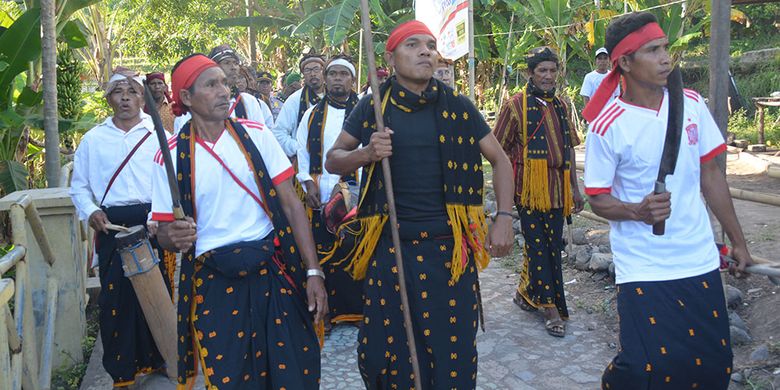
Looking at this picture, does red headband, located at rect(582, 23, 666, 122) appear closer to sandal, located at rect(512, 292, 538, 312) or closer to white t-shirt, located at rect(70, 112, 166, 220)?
white t-shirt, located at rect(70, 112, 166, 220)

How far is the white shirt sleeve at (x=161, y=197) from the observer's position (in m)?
3.52

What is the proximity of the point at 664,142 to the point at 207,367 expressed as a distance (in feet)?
7.19

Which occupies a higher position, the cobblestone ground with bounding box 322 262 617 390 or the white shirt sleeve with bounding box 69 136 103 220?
the white shirt sleeve with bounding box 69 136 103 220

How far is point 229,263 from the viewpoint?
344 cm

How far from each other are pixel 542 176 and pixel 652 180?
281cm

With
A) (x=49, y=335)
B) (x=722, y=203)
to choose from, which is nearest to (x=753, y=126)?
(x=722, y=203)

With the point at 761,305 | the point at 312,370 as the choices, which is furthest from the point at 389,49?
the point at 761,305

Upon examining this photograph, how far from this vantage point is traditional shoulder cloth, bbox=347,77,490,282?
12.1ft

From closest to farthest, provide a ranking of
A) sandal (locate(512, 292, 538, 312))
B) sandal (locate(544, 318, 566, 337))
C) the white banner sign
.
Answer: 1. sandal (locate(544, 318, 566, 337))
2. sandal (locate(512, 292, 538, 312))
3. the white banner sign

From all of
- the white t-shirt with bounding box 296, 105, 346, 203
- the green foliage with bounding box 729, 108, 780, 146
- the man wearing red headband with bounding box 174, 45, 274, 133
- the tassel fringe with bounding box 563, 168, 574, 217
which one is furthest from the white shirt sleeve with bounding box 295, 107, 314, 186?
the green foliage with bounding box 729, 108, 780, 146

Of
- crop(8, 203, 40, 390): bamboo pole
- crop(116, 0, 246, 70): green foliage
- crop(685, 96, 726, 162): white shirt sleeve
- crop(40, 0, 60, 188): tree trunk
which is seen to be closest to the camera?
crop(685, 96, 726, 162): white shirt sleeve

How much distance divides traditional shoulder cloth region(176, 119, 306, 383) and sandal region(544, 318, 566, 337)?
9.63 feet

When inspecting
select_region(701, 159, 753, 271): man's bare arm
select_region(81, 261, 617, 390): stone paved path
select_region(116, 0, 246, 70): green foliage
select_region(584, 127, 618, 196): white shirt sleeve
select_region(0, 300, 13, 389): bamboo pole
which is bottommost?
select_region(81, 261, 617, 390): stone paved path

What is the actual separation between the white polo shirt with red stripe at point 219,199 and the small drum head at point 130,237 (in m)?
1.12
